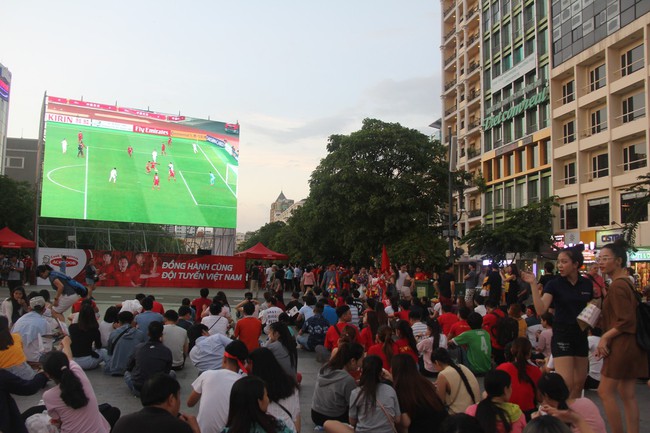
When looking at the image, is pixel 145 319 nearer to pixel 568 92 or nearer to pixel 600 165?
pixel 600 165

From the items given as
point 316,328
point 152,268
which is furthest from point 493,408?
point 152,268

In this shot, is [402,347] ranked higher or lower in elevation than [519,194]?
lower

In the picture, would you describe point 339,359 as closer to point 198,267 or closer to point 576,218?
point 198,267

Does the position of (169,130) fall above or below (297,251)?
above

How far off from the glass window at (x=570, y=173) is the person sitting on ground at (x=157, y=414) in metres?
37.1

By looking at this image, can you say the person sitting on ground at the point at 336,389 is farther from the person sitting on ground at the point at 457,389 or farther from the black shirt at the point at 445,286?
the black shirt at the point at 445,286

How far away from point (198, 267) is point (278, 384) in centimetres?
2667

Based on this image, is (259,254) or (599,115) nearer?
(259,254)

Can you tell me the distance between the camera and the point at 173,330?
969 centimetres

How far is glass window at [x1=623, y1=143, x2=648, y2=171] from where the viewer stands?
30891 mm

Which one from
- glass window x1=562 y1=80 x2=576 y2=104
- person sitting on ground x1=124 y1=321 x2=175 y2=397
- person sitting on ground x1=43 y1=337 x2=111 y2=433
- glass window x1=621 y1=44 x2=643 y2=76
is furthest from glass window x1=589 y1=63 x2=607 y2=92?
person sitting on ground x1=43 y1=337 x2=111 y2=433

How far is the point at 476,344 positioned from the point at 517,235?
2482 centimetres

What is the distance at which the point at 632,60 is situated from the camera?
3194 cm

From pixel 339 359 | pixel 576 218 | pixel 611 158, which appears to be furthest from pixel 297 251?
pixel 339 359
